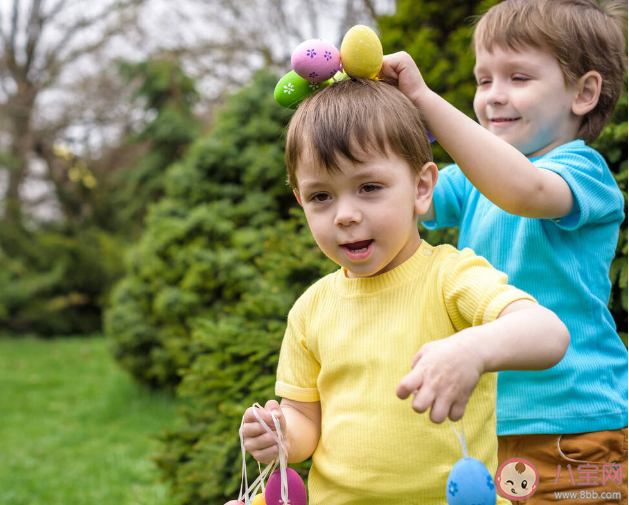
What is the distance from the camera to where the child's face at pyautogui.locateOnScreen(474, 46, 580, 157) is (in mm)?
1698

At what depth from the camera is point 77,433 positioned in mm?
5875

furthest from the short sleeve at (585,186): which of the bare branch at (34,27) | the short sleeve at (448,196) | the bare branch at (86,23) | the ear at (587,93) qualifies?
the bare branch at (34,27)

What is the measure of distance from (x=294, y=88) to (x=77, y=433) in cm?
536

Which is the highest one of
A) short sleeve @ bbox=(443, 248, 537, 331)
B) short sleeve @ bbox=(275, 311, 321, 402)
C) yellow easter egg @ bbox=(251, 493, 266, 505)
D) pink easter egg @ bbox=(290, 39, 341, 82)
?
pink easter egg @ bbox=(290, 39, 341, 82)

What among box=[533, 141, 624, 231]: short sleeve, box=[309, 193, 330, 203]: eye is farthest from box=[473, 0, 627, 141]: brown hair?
box=[309, 193, 330, 203]: eye

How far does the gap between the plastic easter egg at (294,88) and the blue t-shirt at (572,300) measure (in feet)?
2.05

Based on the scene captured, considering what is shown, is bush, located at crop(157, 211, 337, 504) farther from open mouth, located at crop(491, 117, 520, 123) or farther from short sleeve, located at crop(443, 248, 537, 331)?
short sleeve, located at crop(443, 248, 537, 331)

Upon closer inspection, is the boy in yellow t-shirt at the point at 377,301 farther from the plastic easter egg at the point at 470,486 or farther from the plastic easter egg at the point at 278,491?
the plastic easter egg at the point at 470,486

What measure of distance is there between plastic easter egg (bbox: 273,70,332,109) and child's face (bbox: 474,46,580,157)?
0.56 m

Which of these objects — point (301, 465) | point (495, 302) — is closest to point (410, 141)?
point (495, 302)

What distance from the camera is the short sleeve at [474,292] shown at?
3.76ft

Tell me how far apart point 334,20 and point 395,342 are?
14676 mm

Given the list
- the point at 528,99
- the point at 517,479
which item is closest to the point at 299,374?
the point at 517,479

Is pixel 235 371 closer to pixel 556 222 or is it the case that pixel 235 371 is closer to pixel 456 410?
pixel 556 222
